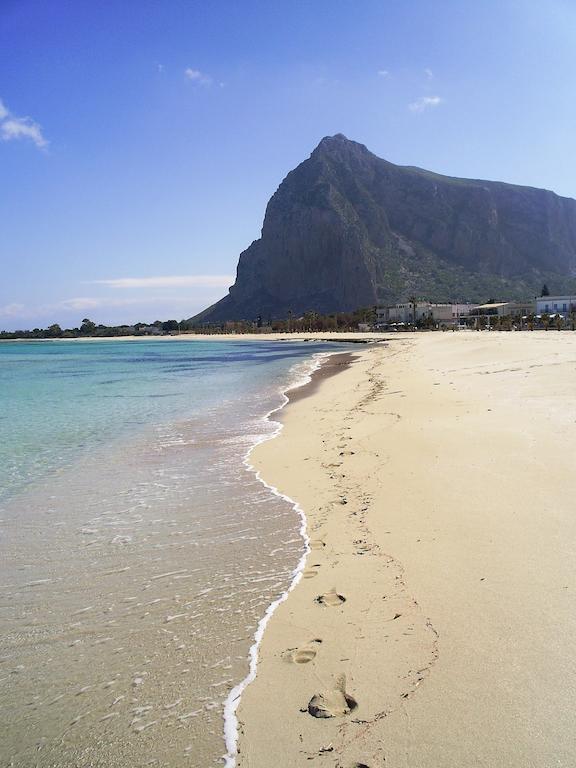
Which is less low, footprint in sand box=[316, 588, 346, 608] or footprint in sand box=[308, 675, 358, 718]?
footprint in sand box=[308, 675, 358, 718]

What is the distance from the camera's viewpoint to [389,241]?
181375 mm

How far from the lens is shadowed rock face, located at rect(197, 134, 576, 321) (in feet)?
557

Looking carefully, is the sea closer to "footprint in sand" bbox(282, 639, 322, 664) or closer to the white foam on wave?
the white foam on wave

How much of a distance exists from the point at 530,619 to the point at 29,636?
11.7ft

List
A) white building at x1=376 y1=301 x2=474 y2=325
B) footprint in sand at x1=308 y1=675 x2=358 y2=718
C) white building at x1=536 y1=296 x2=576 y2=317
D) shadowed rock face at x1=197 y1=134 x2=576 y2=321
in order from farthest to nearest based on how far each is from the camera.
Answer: shadowed rock face at x1=197 y1=134 x2=576 y2=321
white building at x1=376 y1=301 x2=474 y2=325
white building at x1=536 y1=296 x2=576 y2=317
footprint in sand at x1=308 y1=675 x2=358 y2=718

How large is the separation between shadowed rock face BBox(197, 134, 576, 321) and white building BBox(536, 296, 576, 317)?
65465mm

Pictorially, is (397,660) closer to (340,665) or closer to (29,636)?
(340,665)

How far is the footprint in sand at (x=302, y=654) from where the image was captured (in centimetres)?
358

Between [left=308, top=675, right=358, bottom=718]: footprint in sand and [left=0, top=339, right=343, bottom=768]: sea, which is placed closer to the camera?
[left=308, top=675, right=358, bottom=718]: footprint in sand

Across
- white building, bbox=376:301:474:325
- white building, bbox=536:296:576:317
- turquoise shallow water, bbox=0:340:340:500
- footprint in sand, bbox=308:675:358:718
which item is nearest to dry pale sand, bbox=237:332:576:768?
footprint in sand, bbox=308:675:358:718

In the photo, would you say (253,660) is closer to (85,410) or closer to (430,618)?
(430,618)

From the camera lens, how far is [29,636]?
4254 millimetres

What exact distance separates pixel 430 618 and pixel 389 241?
611 feet

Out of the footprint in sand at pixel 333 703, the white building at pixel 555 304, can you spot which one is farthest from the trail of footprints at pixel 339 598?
the white building at pixel 555 304
